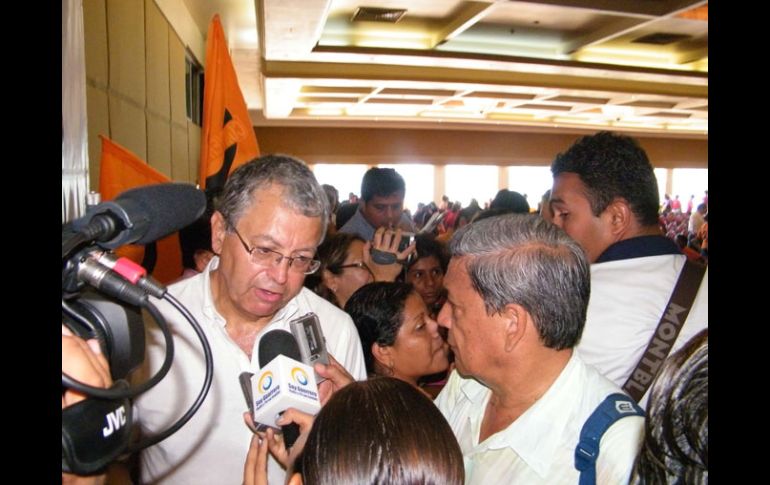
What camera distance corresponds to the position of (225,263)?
Result: 154 centimetres

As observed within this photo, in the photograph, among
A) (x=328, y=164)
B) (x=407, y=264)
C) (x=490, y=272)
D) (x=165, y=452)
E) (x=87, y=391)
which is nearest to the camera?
(x=87, y=391)

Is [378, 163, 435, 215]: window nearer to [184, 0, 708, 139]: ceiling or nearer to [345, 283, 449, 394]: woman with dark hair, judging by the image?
[184, 0, 708, 139]: ceiling

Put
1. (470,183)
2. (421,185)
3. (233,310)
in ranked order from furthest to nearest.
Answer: (470,183) < (421,185) < (233,310)

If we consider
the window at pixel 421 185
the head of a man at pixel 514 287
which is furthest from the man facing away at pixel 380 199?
the window at pixel 421 185

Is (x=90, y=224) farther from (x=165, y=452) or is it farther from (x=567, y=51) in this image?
(x=567, y=51)

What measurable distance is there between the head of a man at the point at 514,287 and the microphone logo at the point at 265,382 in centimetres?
43

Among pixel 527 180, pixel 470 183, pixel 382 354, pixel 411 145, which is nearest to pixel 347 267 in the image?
pixel 382 354

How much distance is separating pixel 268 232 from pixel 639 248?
3.65ft

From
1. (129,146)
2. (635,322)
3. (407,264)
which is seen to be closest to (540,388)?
(635,322)

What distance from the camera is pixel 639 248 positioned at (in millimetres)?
1849

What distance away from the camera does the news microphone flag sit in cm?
113

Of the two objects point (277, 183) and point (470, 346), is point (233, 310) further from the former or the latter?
point (470, 346)

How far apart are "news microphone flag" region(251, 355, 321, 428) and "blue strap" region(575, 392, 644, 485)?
1.61 feet

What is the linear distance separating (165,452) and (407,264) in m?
1.74
